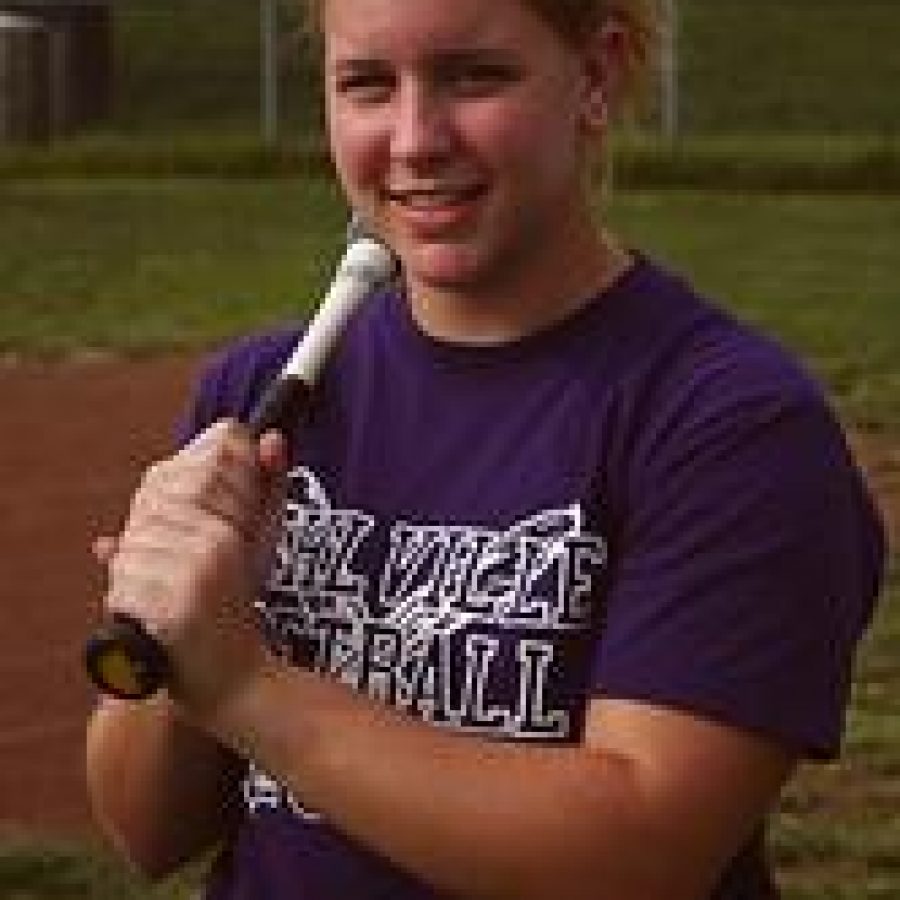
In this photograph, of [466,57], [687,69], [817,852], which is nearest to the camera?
[466,57]

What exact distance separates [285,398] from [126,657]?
351mm

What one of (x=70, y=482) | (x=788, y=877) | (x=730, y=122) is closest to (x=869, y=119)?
(x=730, y=122)

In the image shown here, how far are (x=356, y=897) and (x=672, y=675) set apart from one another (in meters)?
0.33

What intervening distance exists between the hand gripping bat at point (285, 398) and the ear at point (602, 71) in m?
0.23

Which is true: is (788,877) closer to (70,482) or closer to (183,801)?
(183,801)

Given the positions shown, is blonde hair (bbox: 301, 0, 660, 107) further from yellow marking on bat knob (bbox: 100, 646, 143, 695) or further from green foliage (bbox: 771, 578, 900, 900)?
green foliage (bbox: 771, 578, 900, 900)

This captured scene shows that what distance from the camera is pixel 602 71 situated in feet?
7.84

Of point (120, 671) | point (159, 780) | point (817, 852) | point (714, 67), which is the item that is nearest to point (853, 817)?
point (817, 852)

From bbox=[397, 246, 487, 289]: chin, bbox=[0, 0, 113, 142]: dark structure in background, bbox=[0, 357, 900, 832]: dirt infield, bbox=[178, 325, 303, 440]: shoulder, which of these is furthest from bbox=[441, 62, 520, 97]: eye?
bbox=[0, 0, 113, 142]: dark structure in background

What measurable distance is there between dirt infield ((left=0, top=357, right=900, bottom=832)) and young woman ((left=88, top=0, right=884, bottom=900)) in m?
4.35

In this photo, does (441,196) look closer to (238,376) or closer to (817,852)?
(238,376)

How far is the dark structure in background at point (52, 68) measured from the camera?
24.2 m

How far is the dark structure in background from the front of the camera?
952 inches

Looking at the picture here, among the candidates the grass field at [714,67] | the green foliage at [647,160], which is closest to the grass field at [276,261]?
the green foliage at [647,160]
